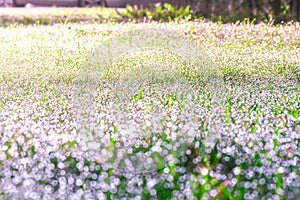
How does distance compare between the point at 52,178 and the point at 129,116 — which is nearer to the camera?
the point at 52,178

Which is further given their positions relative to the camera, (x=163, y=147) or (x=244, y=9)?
(x=244, y=9)

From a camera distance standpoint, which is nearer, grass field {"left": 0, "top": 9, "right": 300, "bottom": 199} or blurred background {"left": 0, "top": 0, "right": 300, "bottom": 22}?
grass field {"left": 0, "top": 9, "right": 300, "bottom": 199}

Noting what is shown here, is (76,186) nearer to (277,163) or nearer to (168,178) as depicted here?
(168,178)

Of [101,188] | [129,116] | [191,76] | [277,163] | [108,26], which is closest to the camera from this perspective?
[101,188]

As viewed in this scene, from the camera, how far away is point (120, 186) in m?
3.08

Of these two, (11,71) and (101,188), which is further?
(11,71)

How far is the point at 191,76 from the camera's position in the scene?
5402mm

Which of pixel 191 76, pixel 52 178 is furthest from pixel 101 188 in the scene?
pixel 191 76

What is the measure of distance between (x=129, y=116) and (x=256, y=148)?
0.96 meters

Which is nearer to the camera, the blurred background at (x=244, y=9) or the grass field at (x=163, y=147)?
the grass field at (x=163, y=147)

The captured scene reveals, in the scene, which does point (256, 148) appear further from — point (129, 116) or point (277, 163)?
point (129, 116)

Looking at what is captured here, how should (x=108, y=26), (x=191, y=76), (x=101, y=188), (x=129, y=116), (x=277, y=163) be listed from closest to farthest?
(x=101, y=188) < (x=277, y=163) < (x=129, y=116) < (x=191, y=76) < (x=108, y=26)

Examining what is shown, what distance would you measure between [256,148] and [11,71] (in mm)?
3106

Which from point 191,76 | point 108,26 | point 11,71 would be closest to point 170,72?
point 191,76
